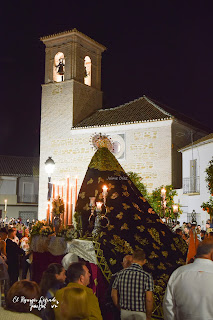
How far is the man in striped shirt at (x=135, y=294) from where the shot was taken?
5.05 metres

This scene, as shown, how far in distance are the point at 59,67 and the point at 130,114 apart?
22.1 ft

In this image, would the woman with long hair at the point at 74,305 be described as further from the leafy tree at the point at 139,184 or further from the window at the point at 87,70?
the window at the point at 87,70

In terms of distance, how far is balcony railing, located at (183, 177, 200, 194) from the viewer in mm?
24531

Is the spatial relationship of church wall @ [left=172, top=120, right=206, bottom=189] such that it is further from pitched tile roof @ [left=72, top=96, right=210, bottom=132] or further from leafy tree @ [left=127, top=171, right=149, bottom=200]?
leafy tree @ [left=127, top=171, right=149, bottom=200]

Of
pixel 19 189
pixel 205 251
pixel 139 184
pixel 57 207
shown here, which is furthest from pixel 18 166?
pixel 205 251

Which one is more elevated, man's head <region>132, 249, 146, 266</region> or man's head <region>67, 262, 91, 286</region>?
man's head <region>132, 249, 146, 266</region>

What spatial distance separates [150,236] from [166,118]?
1955cm

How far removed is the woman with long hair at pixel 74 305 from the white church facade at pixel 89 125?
23.1 metres

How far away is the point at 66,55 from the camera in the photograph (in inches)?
1223

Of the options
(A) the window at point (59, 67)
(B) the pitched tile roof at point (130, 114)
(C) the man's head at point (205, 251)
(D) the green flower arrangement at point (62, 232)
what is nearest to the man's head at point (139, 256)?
(C) the man's head at point (205, 251)

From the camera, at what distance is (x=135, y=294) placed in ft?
16.6

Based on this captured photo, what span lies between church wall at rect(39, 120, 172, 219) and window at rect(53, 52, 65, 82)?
12.6ft

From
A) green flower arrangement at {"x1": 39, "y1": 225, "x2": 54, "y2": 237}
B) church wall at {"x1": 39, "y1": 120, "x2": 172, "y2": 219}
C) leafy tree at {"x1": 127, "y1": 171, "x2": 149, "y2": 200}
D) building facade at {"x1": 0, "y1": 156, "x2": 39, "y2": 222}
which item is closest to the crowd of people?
green flower arrangement at {"x1": 39, "y1": 225, "x2": 54, "y2": 237}

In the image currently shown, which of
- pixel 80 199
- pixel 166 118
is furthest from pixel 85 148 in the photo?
pixel 80 199
